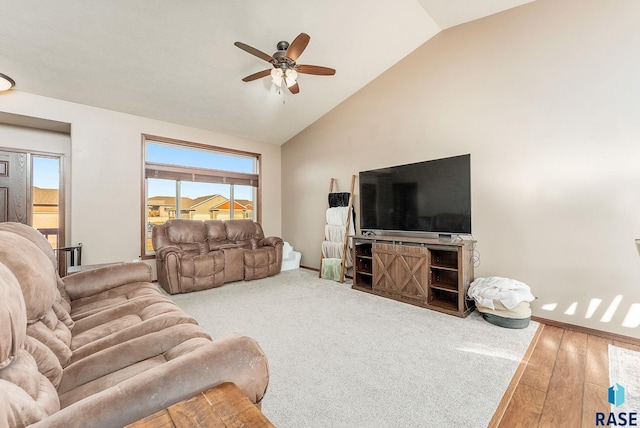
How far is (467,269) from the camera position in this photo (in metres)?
3.01

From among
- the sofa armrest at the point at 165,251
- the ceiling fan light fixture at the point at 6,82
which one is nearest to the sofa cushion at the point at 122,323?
the sofa armrest at the point at 165,251

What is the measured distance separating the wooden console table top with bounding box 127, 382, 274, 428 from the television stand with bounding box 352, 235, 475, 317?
108 inches

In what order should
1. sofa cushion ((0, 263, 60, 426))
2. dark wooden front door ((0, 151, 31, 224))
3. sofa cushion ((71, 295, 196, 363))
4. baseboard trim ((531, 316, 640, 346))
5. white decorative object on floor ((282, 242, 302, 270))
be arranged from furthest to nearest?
white decorative object on floor ((282, 242, 302, 270)) → dark wooden front door ((0, 151, 31, 224)) → baseboard trim ((531, 316, 640, 346)) → sofa cushion ((71, 295, 196, 363)) → sofa cushion ((0, 263, 60, 426))

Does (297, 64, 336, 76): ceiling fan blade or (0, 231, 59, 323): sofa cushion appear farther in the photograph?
(297, 64, 336, 76): ceiling fan blade

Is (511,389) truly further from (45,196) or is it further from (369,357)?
(45,196)

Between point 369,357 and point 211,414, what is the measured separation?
1.61 m

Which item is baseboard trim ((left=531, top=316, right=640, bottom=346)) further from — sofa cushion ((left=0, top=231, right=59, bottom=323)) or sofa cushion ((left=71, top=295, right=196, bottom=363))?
sofa cushion ((left=0, top=231, right=59, bottom=323))

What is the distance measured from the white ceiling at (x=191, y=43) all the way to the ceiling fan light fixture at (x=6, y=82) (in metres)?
0.06

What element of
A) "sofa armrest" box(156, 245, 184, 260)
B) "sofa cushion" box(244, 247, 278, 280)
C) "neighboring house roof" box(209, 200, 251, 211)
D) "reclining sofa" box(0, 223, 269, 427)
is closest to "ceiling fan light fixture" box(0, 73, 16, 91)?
"sofa armrest" box(156, 245, 184, 260)

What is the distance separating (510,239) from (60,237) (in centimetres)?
600

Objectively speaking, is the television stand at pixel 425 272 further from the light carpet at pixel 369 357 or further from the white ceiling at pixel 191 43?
the white ceiling at pixel 191 43

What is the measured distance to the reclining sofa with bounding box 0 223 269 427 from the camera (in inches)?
28.5

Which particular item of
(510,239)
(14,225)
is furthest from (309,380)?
(510,239)

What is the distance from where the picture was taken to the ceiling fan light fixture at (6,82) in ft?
9.83
